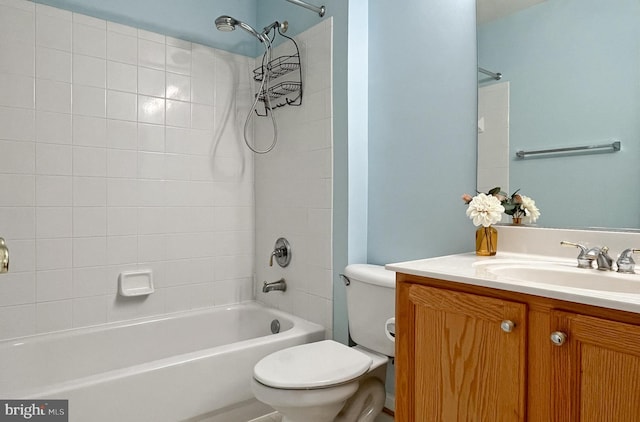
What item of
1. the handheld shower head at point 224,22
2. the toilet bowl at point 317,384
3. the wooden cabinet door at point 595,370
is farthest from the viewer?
the handheld shower head at point 224,22

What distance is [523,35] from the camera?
1.50m

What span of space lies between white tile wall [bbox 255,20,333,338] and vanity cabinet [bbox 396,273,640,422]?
0.93 m

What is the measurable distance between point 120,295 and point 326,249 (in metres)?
1.13

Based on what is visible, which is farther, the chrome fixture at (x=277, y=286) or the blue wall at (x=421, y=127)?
the chrome fixture at (x=277, y=286)

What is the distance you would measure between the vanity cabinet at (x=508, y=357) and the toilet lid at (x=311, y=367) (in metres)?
0.30

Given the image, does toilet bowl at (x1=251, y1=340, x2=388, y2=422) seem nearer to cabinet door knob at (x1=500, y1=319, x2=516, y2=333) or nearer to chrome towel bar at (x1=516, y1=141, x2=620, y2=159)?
cabinet door knob at (x1=500, y1=319, x2=516, y2=333)

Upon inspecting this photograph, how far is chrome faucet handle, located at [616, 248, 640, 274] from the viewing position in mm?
1129

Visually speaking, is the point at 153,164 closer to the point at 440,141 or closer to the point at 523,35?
the point at 440,141

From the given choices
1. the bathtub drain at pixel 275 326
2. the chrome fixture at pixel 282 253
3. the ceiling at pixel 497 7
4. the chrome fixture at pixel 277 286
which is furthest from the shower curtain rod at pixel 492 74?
the bathtub drain at pixel 275 326

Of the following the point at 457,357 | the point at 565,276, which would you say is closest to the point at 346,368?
the point at 457,357

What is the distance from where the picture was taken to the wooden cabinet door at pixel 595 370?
0.79 m

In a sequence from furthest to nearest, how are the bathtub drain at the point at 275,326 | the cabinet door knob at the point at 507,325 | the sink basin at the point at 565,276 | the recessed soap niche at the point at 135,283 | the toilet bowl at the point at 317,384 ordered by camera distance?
the bathtub drain at the point at 275,326
the recessed soap niche at the point at 135,283
the toilet bowl at the point at 317,384
the sink basin at the point at 565,276
the cabinet door knob at the point at 507,325

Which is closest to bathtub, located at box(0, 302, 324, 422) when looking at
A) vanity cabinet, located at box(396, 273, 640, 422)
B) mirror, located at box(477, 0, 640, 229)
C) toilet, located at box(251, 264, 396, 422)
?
toilet, located at box(251, 264, 396, 422)

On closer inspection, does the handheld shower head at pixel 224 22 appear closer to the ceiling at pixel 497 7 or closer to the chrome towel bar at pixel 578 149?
the ceiling at pixel 497 7
